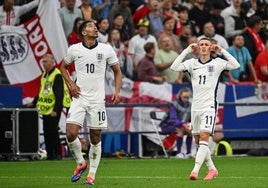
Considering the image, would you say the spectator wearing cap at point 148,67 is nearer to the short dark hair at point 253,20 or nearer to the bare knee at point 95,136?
the short dark hair at point 253,20

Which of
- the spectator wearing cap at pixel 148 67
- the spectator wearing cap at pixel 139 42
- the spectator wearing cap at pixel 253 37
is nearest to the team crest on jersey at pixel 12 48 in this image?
the spectator wearing cap at pixel 139 42

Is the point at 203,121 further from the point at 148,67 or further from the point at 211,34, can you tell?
the point at 211,34

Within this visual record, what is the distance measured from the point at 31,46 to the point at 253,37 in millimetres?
6277

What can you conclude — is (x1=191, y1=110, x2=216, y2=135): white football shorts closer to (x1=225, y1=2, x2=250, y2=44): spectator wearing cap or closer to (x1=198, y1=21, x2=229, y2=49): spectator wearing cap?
(x1=198, y1=21, x2=229, y2=49): spectator wearing cap

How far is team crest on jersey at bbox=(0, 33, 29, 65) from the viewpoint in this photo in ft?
83.0

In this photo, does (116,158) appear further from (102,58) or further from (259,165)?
(102,58)

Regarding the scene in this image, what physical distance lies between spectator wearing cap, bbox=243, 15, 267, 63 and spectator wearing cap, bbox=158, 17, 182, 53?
199 cm

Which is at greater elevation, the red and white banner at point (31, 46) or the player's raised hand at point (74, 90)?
the red and white banner at point (31, 46)

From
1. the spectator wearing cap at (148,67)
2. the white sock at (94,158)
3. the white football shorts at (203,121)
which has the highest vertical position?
the spectator wearing cap at (148,67)

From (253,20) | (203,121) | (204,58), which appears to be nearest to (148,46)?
(253,20)

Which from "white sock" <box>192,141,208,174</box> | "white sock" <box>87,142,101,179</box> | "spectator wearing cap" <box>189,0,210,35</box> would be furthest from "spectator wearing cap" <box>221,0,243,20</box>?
"white sock" <box>87,142,101,179</box>

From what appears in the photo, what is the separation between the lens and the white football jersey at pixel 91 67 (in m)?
17.0

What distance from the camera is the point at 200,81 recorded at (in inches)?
717

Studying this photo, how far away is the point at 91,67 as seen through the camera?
56.0ft
